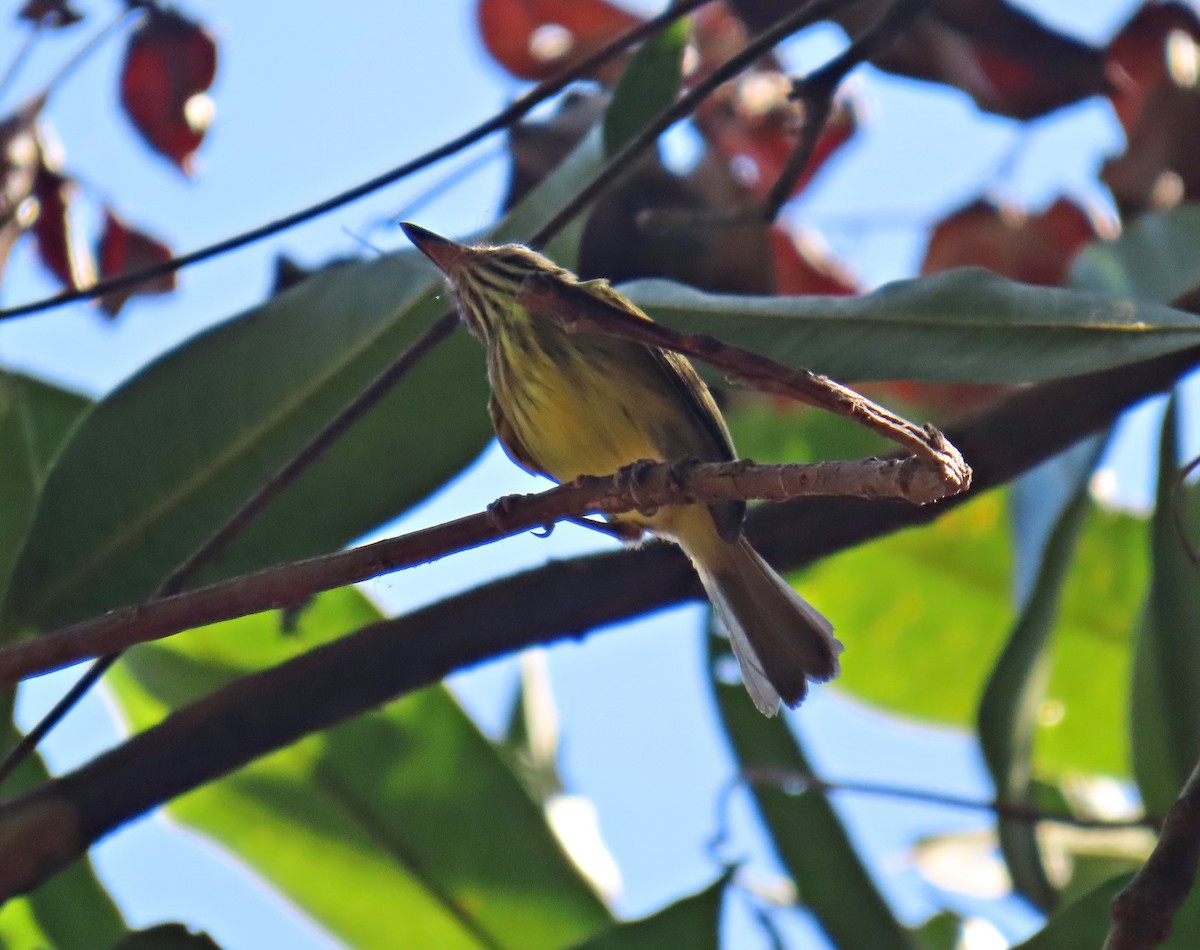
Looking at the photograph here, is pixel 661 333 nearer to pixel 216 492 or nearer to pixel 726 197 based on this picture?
pixel 216 492

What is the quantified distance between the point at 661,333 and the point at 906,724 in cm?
251

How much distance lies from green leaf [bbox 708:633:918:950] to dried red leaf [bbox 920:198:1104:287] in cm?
100

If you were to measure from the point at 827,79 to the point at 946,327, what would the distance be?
1.79 ft

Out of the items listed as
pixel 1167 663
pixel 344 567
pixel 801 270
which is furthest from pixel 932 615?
pixel 344 567

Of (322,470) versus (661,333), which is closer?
(661,333)

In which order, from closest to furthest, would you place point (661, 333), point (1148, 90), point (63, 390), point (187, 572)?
1. point (661, 333)
2. point (187, 572)
3. point (63, 390)
4. point (1148, 90)

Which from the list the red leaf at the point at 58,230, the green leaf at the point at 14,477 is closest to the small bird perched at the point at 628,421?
the green leaf at the point at 14,477

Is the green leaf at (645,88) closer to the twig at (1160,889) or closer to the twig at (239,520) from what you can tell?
the twig at (239,520)

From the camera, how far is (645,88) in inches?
71.7

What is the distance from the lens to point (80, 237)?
2.29 meters

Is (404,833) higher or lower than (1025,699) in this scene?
higher

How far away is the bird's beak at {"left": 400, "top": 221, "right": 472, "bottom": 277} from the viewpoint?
5.73 ft

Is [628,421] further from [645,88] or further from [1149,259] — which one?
[1149,259]

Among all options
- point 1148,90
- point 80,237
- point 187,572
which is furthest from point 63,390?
point 1148,90
